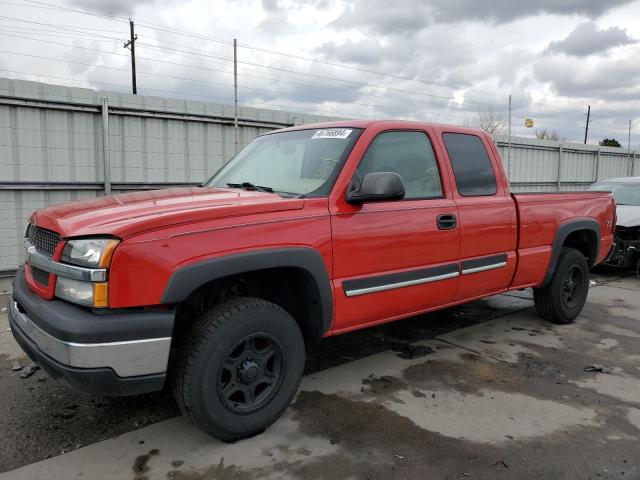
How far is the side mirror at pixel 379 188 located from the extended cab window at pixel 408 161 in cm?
28

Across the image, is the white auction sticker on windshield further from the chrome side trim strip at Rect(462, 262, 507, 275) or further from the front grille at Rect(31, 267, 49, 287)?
the front grille at Rect(31, 267, 49, 287)

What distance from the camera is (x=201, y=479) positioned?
261 cm

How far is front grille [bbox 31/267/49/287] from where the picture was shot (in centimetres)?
278

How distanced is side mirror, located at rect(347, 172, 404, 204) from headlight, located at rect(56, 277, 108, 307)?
1.57 meters

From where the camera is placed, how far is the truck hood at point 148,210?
2.58 metres

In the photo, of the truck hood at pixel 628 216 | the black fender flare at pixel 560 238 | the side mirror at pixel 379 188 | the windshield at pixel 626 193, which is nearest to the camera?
the side mirror at pixel 379 188

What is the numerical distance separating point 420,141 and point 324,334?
1.72m

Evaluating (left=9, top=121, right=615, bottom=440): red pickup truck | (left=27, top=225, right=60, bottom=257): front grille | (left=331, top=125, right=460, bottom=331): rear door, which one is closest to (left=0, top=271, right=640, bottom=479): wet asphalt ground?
(left=9, top=121, right=615, bottom=440): red pickup truck

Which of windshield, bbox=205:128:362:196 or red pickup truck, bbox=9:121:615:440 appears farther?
windshield, bbox=205:128:362:196

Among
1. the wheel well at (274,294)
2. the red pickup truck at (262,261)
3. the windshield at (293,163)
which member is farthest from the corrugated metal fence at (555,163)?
the wheel well at (274,294)

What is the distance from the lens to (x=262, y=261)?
2.84 metres

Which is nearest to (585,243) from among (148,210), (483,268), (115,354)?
(483,268)

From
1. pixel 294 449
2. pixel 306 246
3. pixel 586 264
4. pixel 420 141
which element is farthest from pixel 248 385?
pixel 586 264

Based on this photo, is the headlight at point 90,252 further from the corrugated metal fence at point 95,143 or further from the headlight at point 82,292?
the corrugated metal fence at point 95,143
